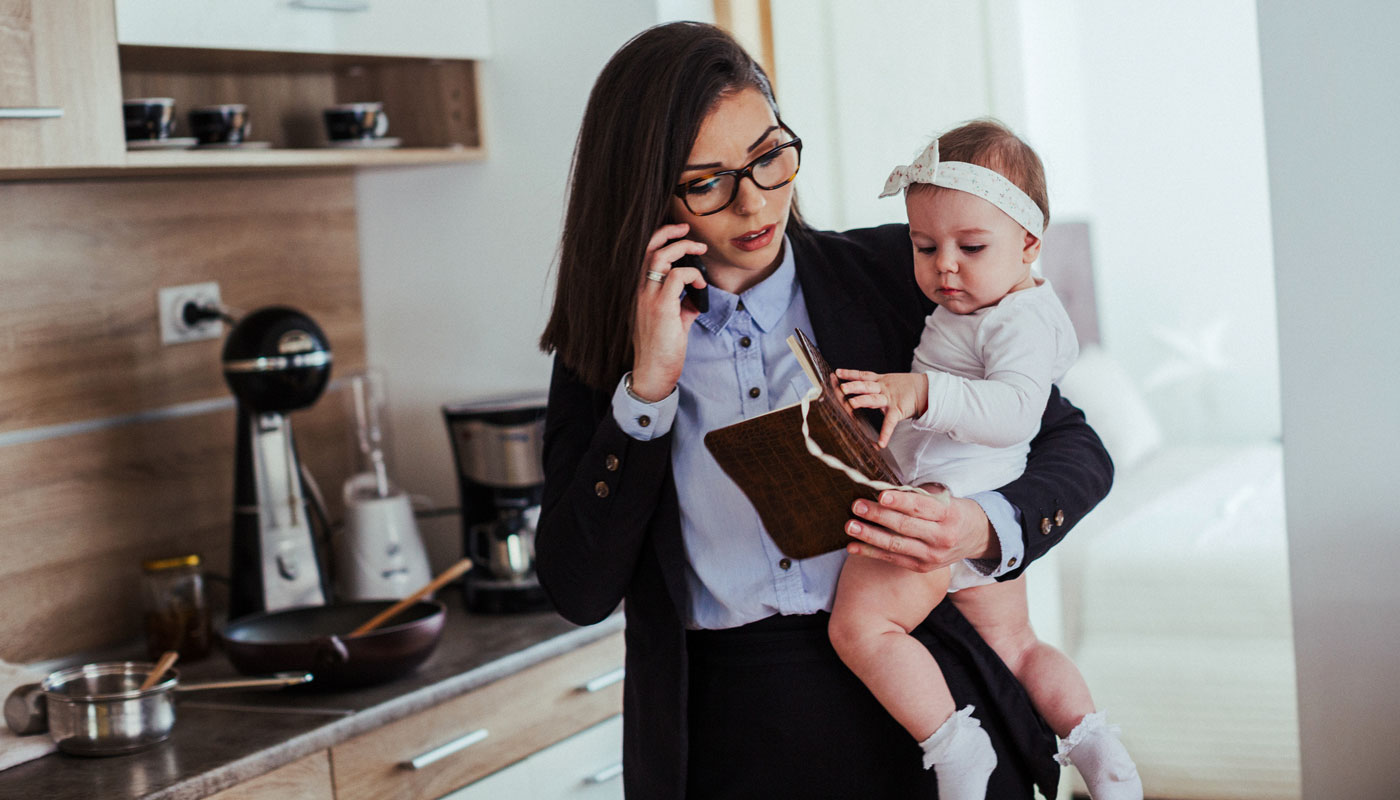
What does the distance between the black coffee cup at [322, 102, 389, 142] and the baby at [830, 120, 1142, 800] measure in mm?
1187

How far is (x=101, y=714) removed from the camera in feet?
5.02

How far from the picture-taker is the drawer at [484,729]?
5.47ft

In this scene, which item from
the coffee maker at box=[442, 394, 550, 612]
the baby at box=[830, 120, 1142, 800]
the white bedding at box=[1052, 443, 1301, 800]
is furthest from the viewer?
the white bedding at box=[1052, 443, 1301, 800]

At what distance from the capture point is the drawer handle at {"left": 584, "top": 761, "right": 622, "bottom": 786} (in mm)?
1964

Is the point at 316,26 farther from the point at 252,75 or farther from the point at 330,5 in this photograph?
the point at 252,75

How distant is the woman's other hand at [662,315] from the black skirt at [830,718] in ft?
0.88

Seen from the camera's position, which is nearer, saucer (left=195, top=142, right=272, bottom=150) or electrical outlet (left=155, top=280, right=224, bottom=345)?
saucer (left=195, top=142, right=272, bottom=150)

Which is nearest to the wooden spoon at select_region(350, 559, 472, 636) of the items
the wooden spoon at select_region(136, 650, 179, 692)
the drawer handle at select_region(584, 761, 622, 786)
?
the wooden spoon at select_region(136, 650, 179, 692)

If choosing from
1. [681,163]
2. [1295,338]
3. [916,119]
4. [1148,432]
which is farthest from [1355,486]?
[1148,432]

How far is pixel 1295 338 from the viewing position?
1606 mm

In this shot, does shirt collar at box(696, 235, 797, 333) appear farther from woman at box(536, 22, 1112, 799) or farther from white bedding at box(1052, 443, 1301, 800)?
white bedding at box(1052, 443, 1301, 800)

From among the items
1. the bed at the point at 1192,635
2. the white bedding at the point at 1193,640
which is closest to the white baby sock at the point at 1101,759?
the bed at the point at 1192,635

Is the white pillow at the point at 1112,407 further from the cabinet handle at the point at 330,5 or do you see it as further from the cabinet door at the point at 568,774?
the cabinet handle at the point at 330,5

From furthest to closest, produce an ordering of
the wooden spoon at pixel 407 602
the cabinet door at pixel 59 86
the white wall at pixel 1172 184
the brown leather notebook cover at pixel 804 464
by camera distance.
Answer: the white wall at pixel 1172 184 → the wooden spoon at pixel 407 602 → the cabinet door at pixel 59 86 → the brown leather notebook cover at pixel 804 464
